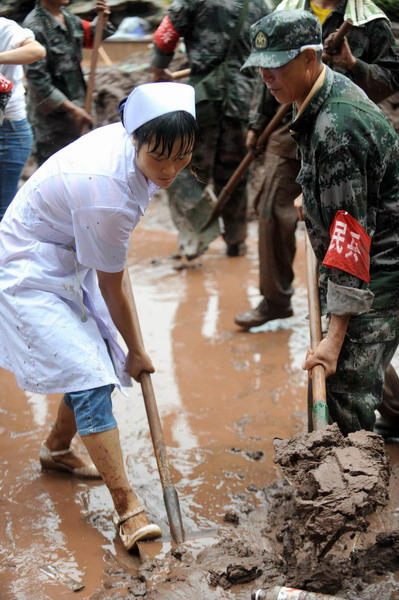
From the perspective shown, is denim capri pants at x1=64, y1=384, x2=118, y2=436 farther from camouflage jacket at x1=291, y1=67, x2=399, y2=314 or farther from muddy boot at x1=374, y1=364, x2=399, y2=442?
muddy boot at x1=374, y1=364, x2=399, y2=442

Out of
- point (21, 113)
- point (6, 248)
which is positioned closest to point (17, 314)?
point (6, 248)

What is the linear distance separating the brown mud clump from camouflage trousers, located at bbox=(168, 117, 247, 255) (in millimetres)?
3960

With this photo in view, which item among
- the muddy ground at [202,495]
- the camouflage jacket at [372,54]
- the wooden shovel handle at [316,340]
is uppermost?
the camouflage jacket at [372,54]

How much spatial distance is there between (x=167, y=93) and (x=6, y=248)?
93 centimetres

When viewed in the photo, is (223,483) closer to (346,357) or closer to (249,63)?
(346,357)

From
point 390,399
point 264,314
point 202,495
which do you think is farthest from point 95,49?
point 202,495

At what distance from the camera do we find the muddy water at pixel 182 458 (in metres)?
2.79

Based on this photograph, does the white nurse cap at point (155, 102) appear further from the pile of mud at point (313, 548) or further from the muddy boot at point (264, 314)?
the muddy boot at point (264, 314)

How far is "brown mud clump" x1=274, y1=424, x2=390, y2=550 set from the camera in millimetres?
2326

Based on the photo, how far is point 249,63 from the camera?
9.04ft

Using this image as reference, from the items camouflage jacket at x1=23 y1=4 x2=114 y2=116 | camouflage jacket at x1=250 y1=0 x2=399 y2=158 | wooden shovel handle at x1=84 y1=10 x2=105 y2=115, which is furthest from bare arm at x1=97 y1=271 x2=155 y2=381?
wooden shovel handle at x1=84 y1=10 x2=105 y2=115

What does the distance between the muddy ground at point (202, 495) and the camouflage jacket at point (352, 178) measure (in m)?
0.85

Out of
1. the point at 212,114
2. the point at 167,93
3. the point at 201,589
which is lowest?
the point at 201,589

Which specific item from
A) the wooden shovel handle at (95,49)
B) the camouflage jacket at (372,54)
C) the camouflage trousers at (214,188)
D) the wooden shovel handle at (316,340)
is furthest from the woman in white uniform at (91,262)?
the camouflage trousers at (214,188)
